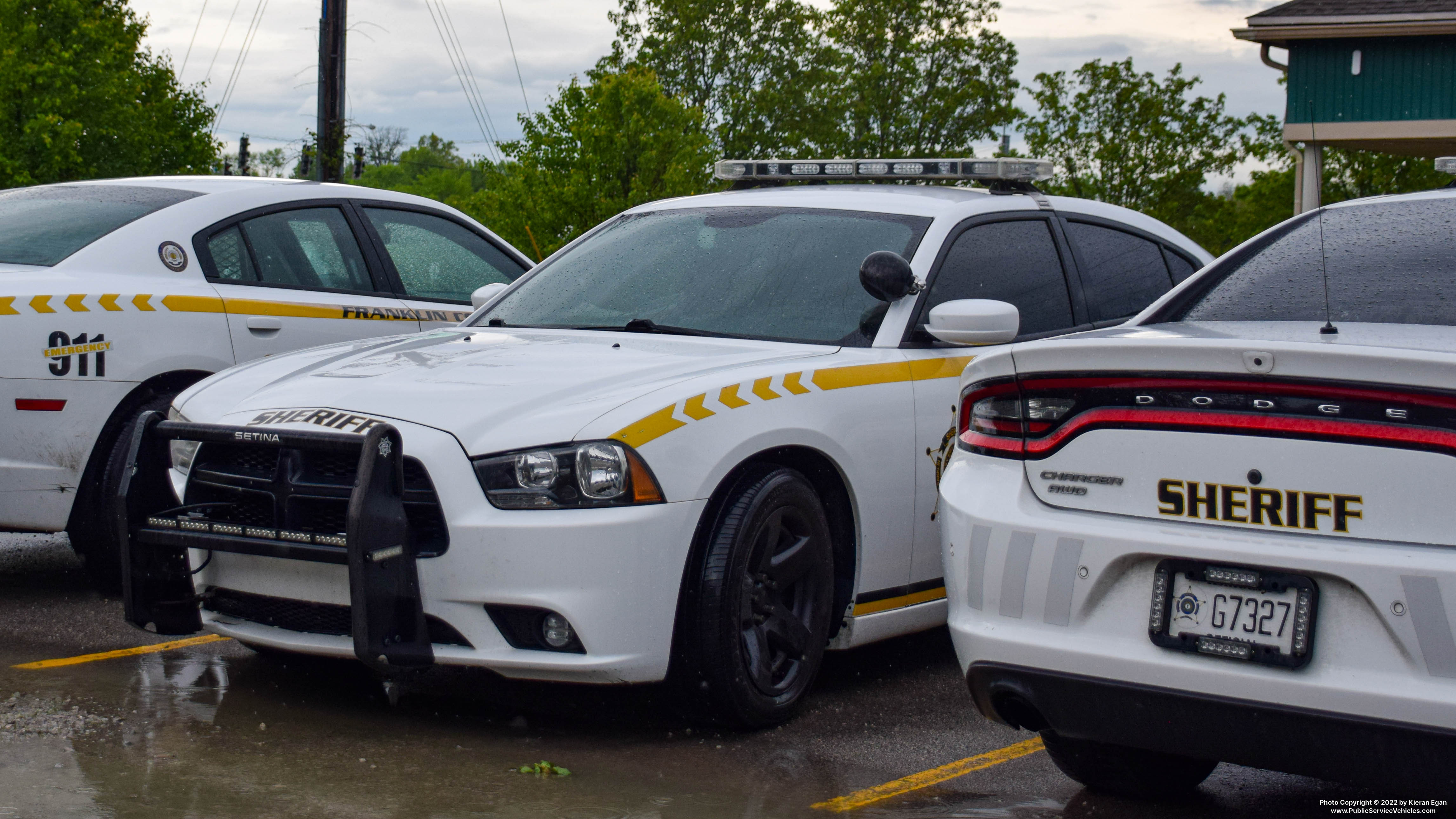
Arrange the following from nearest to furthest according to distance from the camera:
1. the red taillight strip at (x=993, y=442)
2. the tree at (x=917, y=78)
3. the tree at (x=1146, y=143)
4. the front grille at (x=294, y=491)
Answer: the red taillight strip at (x=993, y=442)
the front grille at (x=294, y=491)
the tree at (x=1146, y=143)
the tree at (x=917, y=78)

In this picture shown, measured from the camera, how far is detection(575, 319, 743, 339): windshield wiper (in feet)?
16.2

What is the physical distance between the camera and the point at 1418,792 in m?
2.79

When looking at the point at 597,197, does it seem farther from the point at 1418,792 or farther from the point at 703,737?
the point at 1418,792

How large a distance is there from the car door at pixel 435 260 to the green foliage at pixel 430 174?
53308 millimetres

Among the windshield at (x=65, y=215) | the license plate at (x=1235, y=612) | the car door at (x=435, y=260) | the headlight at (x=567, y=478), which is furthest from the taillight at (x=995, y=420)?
the windshield at (x=65, y=215)

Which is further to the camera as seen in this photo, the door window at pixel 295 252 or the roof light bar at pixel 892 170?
the door window at pixel 295 252

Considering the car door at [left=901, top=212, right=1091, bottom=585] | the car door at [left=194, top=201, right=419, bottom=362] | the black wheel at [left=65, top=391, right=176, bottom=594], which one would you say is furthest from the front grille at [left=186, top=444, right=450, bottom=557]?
the car door at [left=194, top=201, right=419, bottom=362]

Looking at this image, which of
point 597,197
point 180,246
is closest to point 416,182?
point 597,197

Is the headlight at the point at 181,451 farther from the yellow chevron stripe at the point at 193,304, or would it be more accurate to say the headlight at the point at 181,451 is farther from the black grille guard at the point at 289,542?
the yellow chevron stripe at the point at 193,304

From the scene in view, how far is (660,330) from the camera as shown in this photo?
199 inches

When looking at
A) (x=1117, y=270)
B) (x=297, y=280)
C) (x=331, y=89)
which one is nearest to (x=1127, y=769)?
(x=1117, y=270)

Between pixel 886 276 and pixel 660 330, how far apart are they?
2.53ft

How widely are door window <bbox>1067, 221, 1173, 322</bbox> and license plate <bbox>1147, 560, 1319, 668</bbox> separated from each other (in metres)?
2.77

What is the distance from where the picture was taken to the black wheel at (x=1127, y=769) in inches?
148
